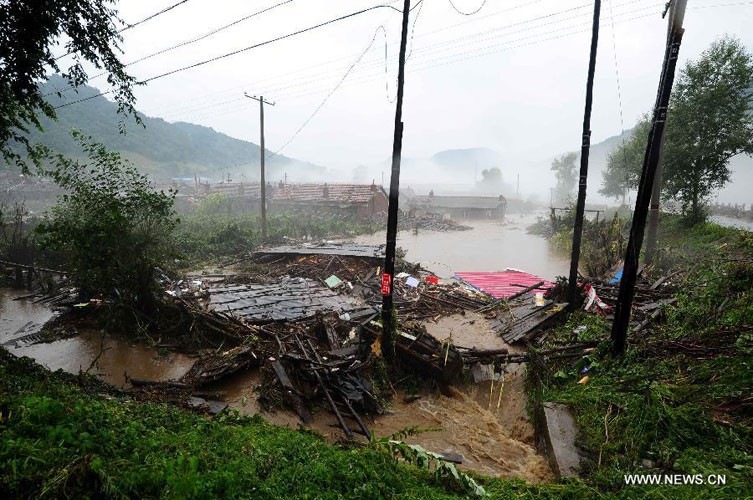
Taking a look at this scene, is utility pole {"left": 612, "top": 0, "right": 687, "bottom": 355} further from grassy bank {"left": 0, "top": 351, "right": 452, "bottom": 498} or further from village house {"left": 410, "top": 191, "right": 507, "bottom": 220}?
village house {"left": 410, "top": 191, "right": 507, "bottom": 220}

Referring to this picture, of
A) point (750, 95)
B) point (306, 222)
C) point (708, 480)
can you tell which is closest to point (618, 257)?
point (750, 95)

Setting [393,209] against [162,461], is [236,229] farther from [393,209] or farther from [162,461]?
[162,461]

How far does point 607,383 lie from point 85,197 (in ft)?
43.8

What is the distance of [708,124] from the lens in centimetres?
1953

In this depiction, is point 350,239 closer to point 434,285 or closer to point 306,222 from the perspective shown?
point 306,222

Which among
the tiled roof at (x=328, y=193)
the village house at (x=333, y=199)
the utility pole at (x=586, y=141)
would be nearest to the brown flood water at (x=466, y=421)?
the utility pole at (x=586, y=141)

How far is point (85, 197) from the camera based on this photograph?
9.93 metres

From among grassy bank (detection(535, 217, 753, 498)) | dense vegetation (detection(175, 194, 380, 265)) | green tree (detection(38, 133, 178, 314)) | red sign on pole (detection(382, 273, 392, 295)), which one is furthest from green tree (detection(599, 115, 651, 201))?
dense vegetation (detection(175, 194, 380, 265))

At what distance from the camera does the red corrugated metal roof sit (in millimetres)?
15125

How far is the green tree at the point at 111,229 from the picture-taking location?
9867 millimetres

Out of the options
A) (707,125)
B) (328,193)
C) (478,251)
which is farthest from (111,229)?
(328,193)

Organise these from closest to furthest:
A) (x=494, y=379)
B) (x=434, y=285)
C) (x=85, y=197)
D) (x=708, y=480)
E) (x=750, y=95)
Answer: (x=708, y=480)
(x=494, y=379)
(x=85, y=197)
(x=434, y=285)
(x=750, y=95)

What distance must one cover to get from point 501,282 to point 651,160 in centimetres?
1140

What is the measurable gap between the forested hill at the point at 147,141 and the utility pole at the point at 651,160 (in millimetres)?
68381
